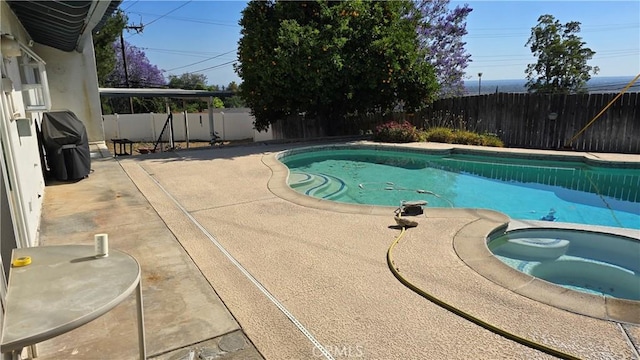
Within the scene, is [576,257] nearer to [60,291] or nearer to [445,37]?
[60,291]

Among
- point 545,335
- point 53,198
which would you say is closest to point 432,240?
point 545,335

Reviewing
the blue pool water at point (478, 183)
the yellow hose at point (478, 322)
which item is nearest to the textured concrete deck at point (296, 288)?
the yellow hose at point (478, 322)

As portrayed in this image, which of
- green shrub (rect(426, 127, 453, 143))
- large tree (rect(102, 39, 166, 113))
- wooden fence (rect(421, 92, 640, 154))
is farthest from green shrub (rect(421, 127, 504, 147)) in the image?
large tree (rect(102, 39, 166, 113))

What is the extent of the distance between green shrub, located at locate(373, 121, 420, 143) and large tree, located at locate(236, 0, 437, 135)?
4.46 feet

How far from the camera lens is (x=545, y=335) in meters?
2.50

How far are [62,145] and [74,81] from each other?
5.24 m

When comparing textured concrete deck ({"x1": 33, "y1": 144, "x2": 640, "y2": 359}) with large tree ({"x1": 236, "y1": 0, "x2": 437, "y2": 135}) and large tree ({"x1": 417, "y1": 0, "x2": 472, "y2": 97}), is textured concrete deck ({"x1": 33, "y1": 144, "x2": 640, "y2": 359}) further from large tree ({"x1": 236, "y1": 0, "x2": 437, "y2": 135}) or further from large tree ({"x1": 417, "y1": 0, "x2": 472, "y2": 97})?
large tree ({"x1": 417, "y1": 0, "x2": 472, "y2": 97})

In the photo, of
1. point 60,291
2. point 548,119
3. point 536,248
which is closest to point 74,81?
point 60,291

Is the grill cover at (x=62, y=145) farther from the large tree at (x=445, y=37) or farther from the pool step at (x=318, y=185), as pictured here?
the large tree at (x=445, y=37)

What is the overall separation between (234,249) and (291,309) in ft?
4.50

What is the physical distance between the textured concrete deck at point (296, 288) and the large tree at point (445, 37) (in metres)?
17.4

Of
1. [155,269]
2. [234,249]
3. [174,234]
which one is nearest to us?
[155,269]

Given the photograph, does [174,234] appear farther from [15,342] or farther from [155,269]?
[15,342]

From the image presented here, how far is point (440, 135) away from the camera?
12.0 m
